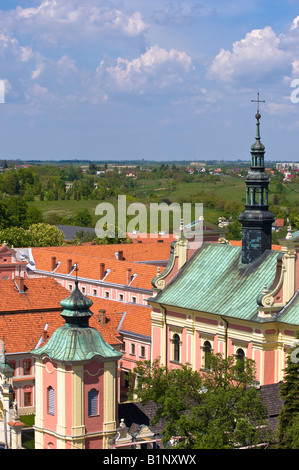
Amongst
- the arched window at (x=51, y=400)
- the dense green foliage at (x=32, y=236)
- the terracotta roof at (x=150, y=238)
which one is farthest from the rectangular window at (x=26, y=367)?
the terracotta roof at (x=150, y=238)

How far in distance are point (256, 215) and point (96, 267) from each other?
36.1 meters

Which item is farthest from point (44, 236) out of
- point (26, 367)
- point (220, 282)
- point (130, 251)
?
point (220, 282)

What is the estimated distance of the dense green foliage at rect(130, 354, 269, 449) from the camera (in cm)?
3750

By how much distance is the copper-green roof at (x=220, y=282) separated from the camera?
5522 cm

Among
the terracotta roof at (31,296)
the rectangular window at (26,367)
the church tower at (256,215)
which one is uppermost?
the church tower at (256,215)

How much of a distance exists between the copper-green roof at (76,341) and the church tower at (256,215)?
66.1 feet

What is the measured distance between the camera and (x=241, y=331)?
5397cm

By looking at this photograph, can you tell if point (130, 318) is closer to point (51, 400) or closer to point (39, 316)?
point (39, 316)

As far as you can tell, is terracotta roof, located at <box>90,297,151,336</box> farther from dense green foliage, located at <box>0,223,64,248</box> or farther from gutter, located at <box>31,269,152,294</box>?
dense green foliage, located at <box>0,223,64,248</box>

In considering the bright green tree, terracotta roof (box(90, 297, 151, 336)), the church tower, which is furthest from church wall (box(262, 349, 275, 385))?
the bright green tree

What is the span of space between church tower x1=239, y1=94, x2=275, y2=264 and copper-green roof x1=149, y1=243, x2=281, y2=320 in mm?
714

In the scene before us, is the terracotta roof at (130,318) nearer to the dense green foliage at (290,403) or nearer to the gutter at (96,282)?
the gutter at (96,282)
